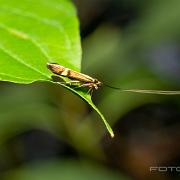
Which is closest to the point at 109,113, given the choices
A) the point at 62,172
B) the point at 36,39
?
the point at 62,172

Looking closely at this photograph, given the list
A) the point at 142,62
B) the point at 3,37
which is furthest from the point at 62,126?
the point at 3,37

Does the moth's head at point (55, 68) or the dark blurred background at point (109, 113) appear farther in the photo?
the dark blurred background at point (109, 113)

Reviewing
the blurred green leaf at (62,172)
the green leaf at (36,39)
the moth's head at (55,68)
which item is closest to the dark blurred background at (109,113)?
the blurred green leaf at (62,172)

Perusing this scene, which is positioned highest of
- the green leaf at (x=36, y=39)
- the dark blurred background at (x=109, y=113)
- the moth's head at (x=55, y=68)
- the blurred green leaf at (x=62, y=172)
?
the green leaf at (x=36, y=39)

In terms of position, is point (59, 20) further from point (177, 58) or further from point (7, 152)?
point (177, 58)

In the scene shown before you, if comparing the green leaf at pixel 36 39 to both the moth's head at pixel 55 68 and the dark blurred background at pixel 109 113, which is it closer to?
the moth's head at pixel 55 68

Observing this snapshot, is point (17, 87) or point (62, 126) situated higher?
point (17, 87)
